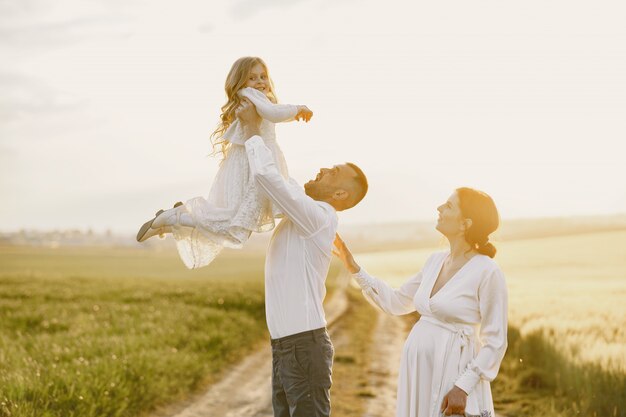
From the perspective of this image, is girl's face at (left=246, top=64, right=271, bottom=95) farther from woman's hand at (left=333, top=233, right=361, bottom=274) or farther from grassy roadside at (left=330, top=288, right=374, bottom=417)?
grassy roadside at (left=330, top=288, right=374, bottom=417)

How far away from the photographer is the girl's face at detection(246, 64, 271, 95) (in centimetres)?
438

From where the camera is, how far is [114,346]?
35.9ft

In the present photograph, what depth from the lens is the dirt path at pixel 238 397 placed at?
885 centimetres

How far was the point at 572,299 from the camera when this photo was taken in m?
14.2

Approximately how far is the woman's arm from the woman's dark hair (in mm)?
658

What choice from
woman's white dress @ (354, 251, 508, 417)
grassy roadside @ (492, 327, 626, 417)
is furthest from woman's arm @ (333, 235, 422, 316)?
grassy roadside @ (492, 327, 626, 417)

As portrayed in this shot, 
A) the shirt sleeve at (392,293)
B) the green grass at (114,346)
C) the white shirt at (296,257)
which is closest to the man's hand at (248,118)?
the white shirt at (296,257)

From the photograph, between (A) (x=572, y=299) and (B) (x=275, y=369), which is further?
(A) (x=572, y=299)

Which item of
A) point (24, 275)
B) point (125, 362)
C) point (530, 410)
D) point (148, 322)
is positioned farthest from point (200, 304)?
point (24, 275)

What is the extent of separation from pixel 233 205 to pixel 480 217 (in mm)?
1539

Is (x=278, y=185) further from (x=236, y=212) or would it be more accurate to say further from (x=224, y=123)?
(x=224, y=123)

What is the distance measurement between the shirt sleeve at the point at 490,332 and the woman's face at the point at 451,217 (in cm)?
37

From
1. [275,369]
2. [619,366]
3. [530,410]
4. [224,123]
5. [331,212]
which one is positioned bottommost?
[530,410]

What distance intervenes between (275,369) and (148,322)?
403 inches
